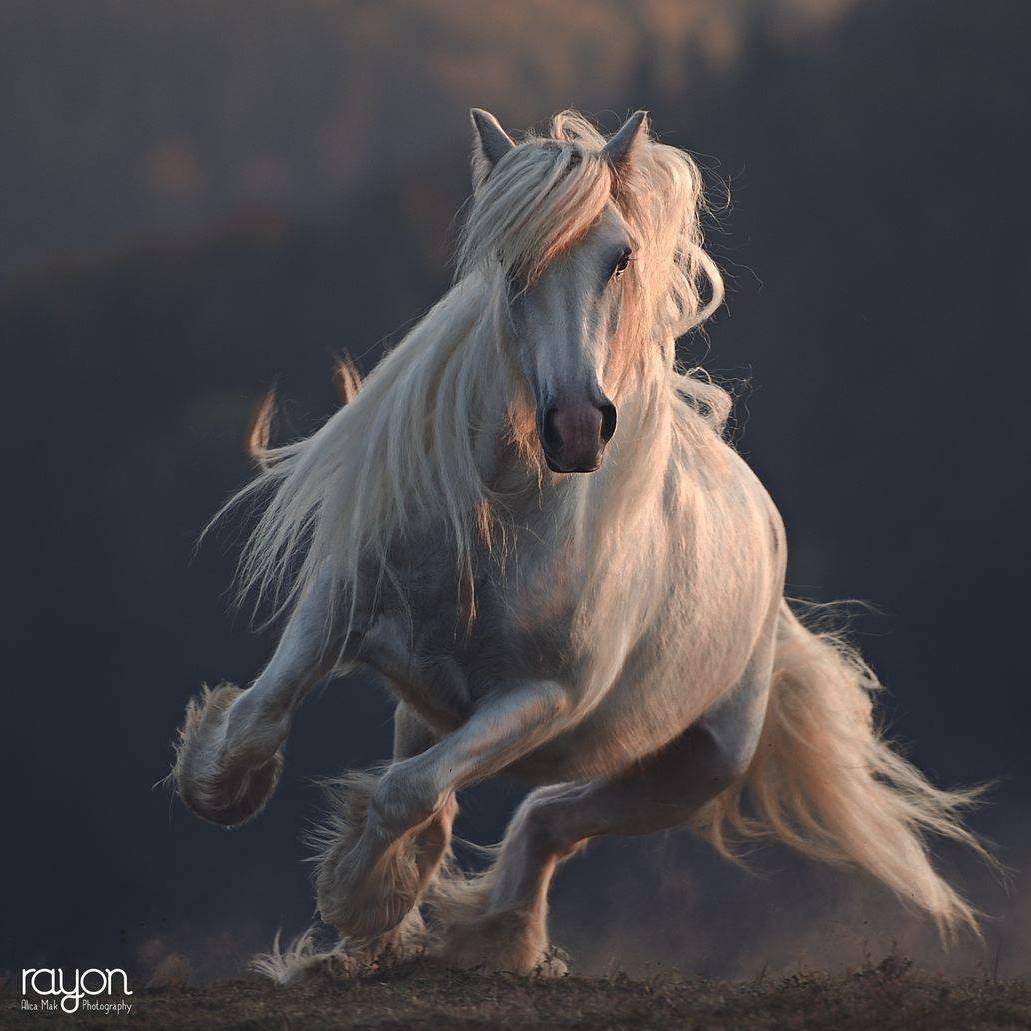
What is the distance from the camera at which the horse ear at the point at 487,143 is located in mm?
3760

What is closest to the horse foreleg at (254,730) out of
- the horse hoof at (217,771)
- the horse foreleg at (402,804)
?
the horse hoof at (217,771)

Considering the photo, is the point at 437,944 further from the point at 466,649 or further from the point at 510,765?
the point at 466,649

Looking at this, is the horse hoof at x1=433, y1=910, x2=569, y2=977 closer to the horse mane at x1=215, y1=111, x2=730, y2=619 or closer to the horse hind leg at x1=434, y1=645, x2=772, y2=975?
the horse hind leg at x1=434, y1=645, x2=772, y2=975

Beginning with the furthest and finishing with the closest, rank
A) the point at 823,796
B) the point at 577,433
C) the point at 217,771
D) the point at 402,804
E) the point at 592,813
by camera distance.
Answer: the point at 823,796 < the point at 592,813 < the point at 217,771 < the point at 402,804 < the point at 577,433

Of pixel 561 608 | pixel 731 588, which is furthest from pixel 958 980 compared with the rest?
pixel 561 608

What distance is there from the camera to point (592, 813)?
16.6 feet

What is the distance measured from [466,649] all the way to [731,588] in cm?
114

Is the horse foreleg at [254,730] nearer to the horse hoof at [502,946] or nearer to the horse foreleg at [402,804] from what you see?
the horse foreleg at [402,804]

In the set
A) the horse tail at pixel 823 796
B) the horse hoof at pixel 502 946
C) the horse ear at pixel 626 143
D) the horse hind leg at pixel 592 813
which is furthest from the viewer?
the horse tail at pixel 823 796

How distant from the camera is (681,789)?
511cm

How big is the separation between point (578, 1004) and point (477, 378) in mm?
1525

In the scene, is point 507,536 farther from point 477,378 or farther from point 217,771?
point 217,771

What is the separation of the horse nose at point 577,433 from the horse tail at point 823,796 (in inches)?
101

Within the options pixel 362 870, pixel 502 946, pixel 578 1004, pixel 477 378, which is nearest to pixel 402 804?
pixel 362 870
